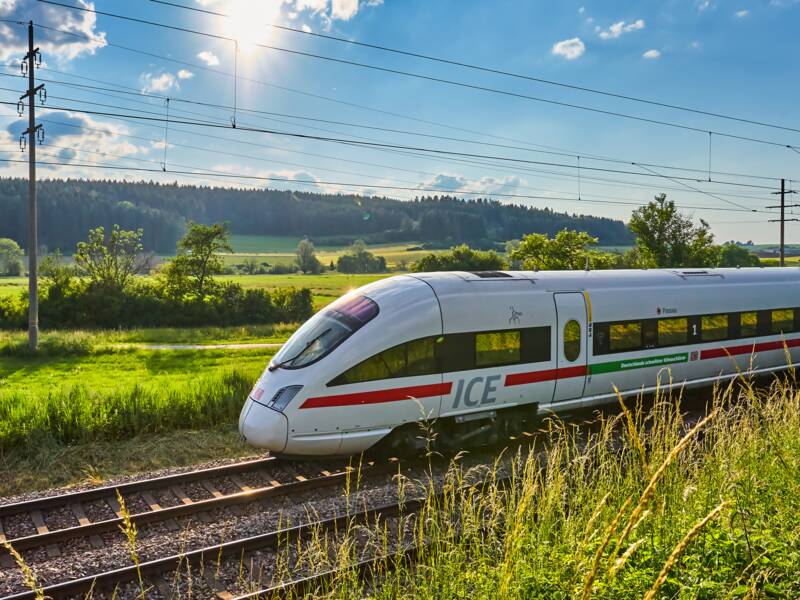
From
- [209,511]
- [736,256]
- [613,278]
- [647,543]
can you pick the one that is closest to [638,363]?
[613,278]

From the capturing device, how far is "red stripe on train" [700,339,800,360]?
46.7 ft

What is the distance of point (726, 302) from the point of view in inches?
576

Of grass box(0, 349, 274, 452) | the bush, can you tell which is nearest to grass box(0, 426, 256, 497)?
grass box(0, 349, 274, 452)

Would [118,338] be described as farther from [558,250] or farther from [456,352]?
[456,352]

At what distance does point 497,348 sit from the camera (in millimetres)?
11016

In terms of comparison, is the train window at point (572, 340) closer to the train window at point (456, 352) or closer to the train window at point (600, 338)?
the train window at point (600, 338)

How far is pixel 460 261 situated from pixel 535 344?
43.9 m

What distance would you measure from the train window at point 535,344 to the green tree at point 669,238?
3418 centimetres

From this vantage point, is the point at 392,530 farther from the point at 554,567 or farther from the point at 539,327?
the point at 539,327

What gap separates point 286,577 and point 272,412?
121 inches

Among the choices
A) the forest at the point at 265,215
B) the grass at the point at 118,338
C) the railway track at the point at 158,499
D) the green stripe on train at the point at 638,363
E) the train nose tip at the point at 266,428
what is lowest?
the railway track at the point at 158,499

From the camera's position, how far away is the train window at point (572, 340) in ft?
39.0

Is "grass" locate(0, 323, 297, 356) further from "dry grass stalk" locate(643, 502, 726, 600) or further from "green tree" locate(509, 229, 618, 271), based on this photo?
"dry grass stalk" locate(643, 502, 726, 600)

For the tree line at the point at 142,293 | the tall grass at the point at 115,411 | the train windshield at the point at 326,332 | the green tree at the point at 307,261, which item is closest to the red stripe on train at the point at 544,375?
the train windshield at the point at 326,332
